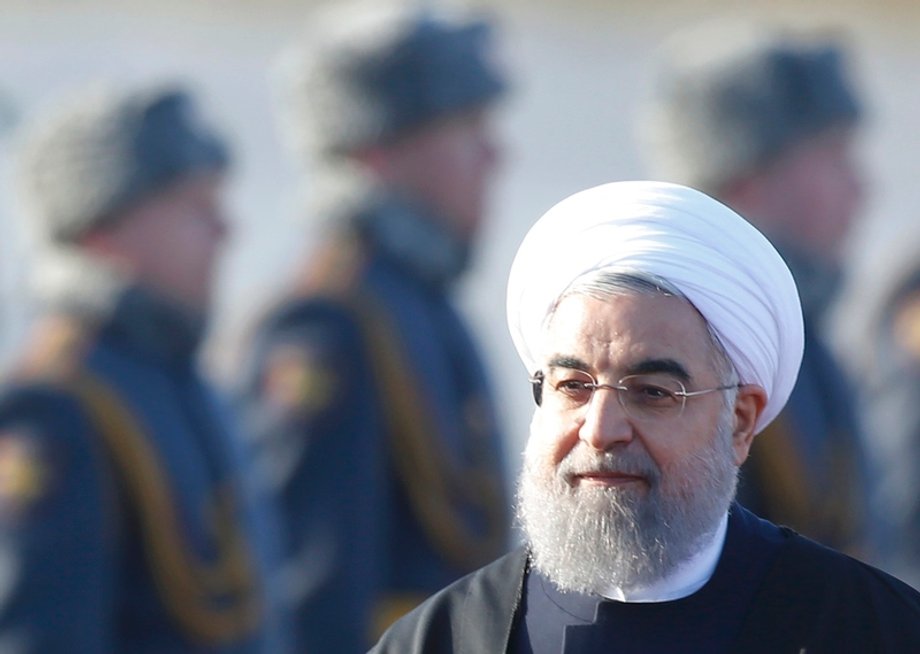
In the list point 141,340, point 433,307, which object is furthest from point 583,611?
point 433,307

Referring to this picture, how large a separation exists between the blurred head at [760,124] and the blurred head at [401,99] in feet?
2.43

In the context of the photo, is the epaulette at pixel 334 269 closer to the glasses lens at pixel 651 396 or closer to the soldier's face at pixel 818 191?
the soldier's face at pixel 818 191

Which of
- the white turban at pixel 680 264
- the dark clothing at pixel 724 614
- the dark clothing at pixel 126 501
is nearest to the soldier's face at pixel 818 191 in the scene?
the dark clothing at pixel 126 501

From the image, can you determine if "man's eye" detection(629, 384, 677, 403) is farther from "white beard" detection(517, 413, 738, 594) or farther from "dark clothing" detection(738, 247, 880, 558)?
"dark clothing" detection(738, 247, 880, 558)

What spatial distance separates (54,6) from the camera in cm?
612

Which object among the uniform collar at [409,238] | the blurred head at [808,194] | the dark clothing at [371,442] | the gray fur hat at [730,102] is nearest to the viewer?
the dark clothing at [371,442]

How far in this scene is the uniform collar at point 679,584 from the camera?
2557 millimetres

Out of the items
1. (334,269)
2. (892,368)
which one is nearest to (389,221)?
(334,269)

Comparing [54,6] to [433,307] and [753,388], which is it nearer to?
[433,307]

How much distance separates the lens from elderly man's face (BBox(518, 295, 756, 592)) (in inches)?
98.9

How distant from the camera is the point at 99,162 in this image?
5.52 meters

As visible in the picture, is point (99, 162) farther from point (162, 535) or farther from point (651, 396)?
point (651, 396)

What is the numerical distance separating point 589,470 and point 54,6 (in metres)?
3.90

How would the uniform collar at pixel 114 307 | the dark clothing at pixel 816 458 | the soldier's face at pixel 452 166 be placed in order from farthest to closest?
the dark clothing at pixel 816 458 → the soldier's face at pixel 452 166 → the uniform collar at pixel 114 307
